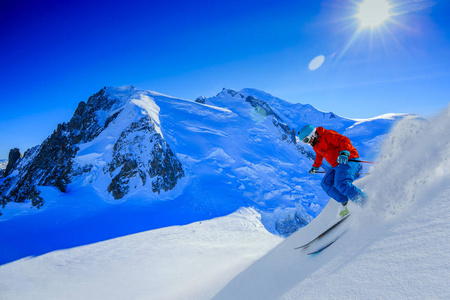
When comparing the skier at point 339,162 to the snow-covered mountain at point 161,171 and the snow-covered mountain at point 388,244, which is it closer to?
the snow-covered mountain at point 388,244

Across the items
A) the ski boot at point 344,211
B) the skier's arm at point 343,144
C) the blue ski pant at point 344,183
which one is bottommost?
the ski boot at point 344,211

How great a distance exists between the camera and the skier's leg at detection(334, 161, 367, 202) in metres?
3.17

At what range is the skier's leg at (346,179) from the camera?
3172mm

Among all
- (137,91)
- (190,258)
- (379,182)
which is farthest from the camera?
(137,91)

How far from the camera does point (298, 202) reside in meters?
26.4

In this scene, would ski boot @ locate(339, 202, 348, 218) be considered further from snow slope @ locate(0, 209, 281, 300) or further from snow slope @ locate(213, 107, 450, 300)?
snow slope @ locate(0, 209, 281, 300)

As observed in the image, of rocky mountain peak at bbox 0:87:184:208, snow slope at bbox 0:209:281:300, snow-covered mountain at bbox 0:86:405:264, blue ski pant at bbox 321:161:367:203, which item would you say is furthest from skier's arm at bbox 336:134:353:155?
rocky mountain peak at bbox 0:87:184:208

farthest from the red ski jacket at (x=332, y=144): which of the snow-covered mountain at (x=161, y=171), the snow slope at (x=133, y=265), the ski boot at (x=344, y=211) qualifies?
the snow-covered mountain at (x=161, y=171)

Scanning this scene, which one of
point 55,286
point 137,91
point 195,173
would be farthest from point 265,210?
point 137,91

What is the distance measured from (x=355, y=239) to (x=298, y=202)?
25.8 meters

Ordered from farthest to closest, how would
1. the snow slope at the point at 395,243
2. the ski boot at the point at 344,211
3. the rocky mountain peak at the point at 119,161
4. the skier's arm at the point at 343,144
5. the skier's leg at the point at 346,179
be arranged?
the rocky mountain peak at the point at 119,161 → the skier's arm at the point at 343,144 → the ski boot at the point at 344,211 → the skier's leg at the point at 346,179 → the snow slope at the point at 395,243

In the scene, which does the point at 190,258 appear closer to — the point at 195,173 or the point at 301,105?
the point at 195,173

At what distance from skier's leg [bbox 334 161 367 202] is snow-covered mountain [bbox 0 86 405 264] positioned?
49.2ft

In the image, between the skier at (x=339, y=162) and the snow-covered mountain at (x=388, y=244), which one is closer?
the snow-covered mountain at (x=388, y=244)
